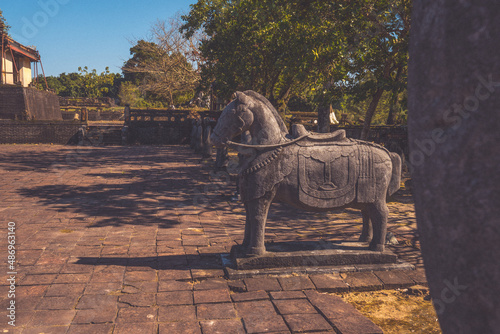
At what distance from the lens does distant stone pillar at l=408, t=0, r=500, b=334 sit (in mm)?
660

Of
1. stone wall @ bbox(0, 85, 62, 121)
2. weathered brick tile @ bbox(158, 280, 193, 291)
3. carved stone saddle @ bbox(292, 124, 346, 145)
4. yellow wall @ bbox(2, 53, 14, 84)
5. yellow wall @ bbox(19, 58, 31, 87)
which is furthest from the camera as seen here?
yellow wall @ bbox(19, 58, 31, 87)

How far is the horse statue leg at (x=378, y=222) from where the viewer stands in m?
4.71

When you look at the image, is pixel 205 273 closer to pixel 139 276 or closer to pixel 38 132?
pixel 139 276

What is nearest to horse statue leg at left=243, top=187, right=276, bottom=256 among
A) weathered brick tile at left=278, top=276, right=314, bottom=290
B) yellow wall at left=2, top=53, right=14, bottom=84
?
weathered brick tile at left=278, top=276, right=314, bottom=290

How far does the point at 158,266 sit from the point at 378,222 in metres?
2.78

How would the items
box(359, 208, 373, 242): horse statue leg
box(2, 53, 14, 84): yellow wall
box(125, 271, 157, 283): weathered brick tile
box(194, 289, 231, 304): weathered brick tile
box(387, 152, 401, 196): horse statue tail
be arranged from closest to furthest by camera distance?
box(194, 289, 231, 304): weathered brick tile
box(125, 271, 157, 283): weathered brick tile
box(387, 152, 401, 196): horse statue tail
box(359, 208, 373, 242): horse statue leg
box(2, 53, 14, 84): yellow wall

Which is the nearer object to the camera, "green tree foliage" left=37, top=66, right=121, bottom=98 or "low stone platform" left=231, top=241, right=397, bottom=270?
"low stone platform" left=231, top=241, right=397, bottom=270

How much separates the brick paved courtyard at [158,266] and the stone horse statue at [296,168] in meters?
0.76

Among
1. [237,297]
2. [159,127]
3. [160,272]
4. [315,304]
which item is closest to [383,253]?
[315,304]

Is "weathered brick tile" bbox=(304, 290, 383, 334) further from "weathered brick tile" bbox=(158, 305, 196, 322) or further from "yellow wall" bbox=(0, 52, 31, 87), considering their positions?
"yellow wall" bbox=(0, 52, 31, 87)

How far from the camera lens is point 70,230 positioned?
600 centimetres

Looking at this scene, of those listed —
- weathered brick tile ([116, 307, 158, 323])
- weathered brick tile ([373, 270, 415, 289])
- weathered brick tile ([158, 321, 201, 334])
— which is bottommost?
weathered brick tile ([373, 270, 415, 289])

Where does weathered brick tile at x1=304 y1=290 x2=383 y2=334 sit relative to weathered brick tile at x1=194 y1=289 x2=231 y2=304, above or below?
below

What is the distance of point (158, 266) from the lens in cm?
460
